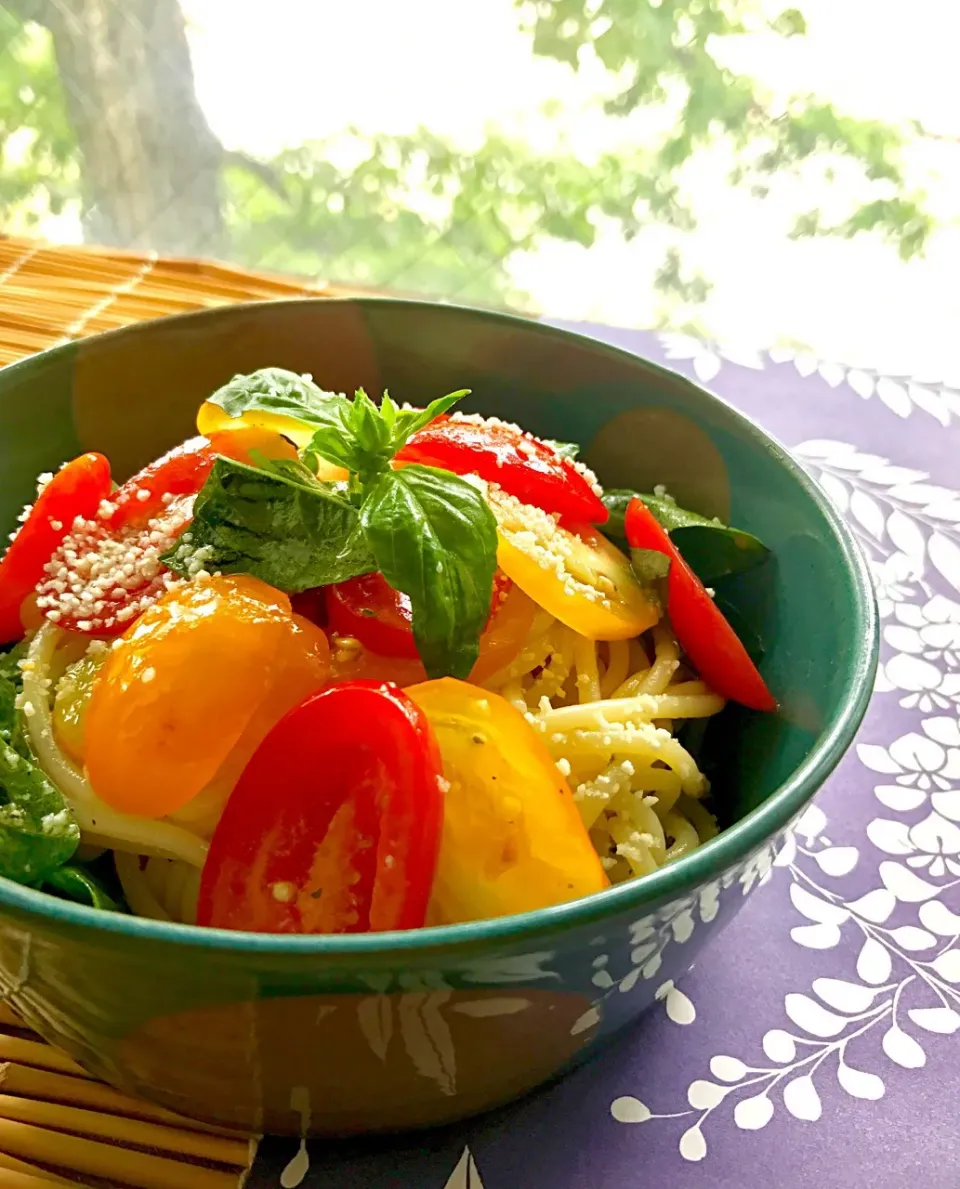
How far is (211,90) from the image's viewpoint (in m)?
4.28

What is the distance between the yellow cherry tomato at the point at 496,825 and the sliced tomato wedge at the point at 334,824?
0.11ft

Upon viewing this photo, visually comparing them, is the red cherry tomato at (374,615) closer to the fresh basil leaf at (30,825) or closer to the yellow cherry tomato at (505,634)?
the yellow cherry tomato at (505,634)

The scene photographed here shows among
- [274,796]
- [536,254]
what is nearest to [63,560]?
[274,796]

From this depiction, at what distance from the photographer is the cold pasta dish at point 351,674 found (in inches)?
49.3

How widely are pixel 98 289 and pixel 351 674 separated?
160 centimetres

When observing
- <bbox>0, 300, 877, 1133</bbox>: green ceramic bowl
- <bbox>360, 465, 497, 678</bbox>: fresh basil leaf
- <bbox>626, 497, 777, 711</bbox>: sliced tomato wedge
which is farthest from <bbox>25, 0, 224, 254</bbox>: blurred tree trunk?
<bbox>360, 465, 497, 678</bbox>: fresh basil leaf

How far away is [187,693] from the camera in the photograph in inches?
52.4

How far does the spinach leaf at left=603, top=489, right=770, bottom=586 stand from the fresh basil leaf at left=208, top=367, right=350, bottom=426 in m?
0.48

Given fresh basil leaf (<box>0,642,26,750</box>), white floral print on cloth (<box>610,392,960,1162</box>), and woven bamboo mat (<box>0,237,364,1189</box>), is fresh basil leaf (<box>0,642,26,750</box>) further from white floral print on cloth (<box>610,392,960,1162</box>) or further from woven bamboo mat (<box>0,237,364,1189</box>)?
white floral print on cloth (<box>610,392,960,1162</box>)

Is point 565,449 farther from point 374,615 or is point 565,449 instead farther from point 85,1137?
point 85,1137

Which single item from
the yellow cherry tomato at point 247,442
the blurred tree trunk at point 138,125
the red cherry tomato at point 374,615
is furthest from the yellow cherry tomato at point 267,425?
the blurred tree trunk at point 138,125

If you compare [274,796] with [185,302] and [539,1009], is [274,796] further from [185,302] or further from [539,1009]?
[185,302]

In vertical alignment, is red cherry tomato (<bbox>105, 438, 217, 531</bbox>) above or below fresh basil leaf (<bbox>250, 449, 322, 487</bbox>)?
below

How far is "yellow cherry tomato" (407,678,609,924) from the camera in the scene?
1237mm
